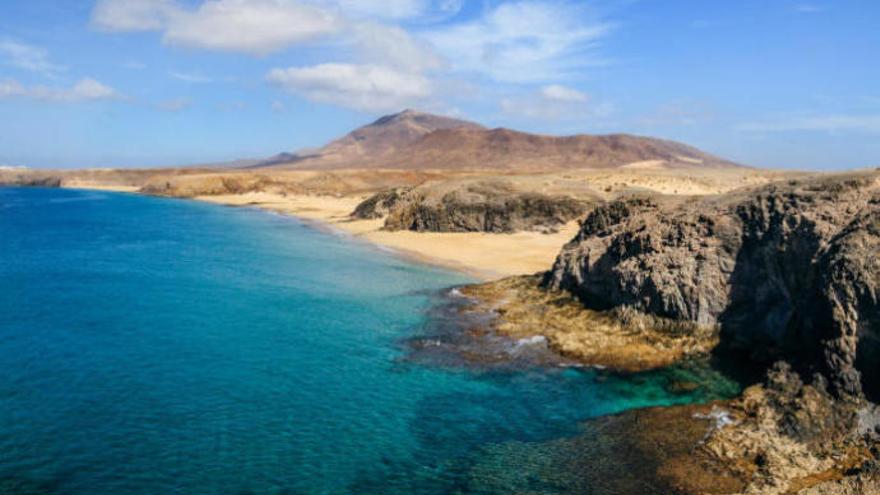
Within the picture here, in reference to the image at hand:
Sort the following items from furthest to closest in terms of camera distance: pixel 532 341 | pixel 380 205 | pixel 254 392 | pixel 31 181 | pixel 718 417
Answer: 1. pixel 31 181
2. pixel 380 205
3. pixel 532 341
4. pixel 254 392
5. pixel 718 417

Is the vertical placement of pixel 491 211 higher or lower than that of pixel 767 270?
higher

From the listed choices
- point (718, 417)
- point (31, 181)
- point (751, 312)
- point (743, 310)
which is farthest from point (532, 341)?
point (31, 181)

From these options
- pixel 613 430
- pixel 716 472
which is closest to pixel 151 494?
pixel 613 430

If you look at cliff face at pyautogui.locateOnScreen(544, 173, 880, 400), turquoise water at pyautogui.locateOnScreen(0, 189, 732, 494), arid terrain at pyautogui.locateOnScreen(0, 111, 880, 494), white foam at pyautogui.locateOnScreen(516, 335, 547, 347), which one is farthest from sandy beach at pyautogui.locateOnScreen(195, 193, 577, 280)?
white foam at pyautogui.locateOnScreen(516, 335, 547, 347)

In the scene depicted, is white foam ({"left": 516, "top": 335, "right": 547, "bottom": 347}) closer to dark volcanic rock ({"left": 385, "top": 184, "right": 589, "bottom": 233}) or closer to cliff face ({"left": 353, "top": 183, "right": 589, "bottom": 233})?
dark volcanic rock ({"left": 385, "top": 184, "right": 589, "bottom": 233})

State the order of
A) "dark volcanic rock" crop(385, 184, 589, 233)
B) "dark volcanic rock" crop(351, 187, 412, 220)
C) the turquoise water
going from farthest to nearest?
1. "dark volcanic rock" crop(351, 187, 412, 220)
2. "dark volcanic rock" crop(385, 184, 589, 233)
3. the turquoise water

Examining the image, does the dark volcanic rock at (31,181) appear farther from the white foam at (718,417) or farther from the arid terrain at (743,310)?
the white foam at (718,417)

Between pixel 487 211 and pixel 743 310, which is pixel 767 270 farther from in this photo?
pixel 487 211
